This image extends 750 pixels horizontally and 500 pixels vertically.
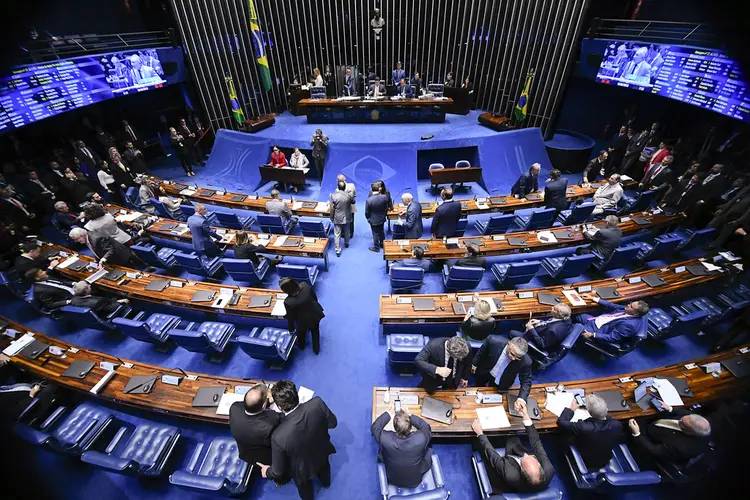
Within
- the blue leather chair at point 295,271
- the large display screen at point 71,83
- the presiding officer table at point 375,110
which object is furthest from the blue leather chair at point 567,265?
the large display screen at point 71,83

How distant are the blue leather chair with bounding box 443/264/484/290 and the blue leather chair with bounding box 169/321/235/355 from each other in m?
3.85

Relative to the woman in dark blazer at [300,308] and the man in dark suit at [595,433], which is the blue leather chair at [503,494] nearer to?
the man in dark suit at [595,433]

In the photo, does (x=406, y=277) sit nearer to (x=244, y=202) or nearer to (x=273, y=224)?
(x=273, y=224)

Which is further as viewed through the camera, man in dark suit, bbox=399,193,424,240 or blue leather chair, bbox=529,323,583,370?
man in dark suit, bbox=399,193,424,240

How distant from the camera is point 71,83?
8555 millimetres

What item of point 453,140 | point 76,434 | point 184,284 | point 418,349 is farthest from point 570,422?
point 453,140

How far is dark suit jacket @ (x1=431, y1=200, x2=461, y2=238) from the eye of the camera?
6.08 meters

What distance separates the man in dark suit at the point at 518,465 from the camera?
265cm

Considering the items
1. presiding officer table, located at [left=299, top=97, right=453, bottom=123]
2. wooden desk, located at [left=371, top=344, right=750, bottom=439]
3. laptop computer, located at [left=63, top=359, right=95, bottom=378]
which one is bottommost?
wooden desk, located at [left=371, top=344, right=750, bottom=439]

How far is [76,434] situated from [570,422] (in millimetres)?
5670

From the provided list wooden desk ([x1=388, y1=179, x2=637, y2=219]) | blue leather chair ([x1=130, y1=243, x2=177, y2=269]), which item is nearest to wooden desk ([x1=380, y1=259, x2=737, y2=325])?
wooden desk ([x1=388, y1=179, x2=637, y2=219])

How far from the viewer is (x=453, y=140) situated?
1032cm

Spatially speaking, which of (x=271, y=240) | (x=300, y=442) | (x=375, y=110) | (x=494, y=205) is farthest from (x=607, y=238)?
(x=375, y=110)

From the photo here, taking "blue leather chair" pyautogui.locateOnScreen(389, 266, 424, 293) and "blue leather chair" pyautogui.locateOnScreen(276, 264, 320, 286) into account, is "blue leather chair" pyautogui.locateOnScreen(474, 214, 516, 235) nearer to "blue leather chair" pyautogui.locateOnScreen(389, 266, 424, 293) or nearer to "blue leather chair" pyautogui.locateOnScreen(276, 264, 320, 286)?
"blue leather chair" pyautogui.locateOnScreen(389, 266, 424, 293)
